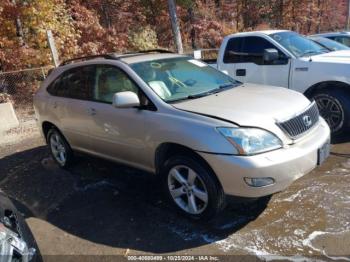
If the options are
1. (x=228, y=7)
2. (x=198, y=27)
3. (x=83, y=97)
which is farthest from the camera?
(x=228, y=7)

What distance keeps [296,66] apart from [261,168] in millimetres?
3463

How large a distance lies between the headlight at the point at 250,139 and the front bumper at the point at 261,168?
0.19ft

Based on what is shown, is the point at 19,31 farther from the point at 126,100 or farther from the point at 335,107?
the point at 335,107

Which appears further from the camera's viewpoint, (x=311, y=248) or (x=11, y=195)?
(x=11, y=195)

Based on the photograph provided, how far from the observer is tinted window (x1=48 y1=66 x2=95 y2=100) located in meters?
5.06

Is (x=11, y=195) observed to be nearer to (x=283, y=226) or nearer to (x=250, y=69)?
(x=283, y=226)

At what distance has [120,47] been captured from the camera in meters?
Answer: 14.9

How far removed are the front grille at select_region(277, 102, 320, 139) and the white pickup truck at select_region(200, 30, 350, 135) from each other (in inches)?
75.6

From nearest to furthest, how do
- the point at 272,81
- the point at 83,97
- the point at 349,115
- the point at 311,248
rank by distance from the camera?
the point at 311,248 < the point at 83,97 < the point at 349,115 < the point at 272,81

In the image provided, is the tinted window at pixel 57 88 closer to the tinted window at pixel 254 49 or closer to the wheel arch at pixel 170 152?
the wheel arch at pixel 170 152

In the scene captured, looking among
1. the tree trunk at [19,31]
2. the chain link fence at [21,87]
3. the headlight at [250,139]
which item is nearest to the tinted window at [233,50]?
the headlight at [250,139]

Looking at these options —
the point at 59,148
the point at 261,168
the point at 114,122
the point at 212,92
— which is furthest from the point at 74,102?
the point at 261,168

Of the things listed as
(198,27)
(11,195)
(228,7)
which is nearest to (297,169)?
(11,195)

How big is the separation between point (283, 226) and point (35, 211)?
2.91 metres
